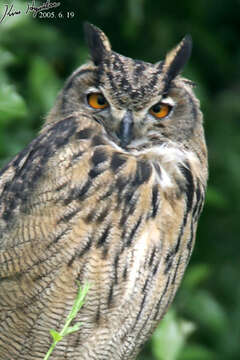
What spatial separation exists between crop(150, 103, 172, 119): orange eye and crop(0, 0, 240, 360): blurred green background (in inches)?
47.2

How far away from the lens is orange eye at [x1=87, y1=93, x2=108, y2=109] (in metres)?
2.95

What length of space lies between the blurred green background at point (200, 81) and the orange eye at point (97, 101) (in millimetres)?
1152

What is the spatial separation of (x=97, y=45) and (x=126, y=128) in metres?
0.38

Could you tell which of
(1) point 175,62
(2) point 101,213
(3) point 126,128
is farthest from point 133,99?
(2) point 101,213

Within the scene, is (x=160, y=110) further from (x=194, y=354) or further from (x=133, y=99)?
(x=194, y=354)

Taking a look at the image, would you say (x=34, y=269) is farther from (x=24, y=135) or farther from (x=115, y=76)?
(x=24, y=135)

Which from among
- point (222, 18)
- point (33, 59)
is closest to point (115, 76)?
point (33, 59)

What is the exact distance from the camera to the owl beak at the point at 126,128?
288 cm

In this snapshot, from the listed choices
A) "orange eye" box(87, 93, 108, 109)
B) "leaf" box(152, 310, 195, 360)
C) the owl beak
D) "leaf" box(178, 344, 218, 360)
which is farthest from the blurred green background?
the owl beak

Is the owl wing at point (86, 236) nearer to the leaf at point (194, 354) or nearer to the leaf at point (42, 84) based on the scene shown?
the leaf at point (42, 84)

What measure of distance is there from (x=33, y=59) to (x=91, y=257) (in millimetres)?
1693

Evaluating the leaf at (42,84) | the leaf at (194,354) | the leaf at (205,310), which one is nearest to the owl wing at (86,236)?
the leaf at (42,84)

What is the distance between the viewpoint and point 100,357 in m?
3.03

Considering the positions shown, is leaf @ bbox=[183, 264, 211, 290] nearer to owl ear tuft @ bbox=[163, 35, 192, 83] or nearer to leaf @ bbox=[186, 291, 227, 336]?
leaf @ bbox=[186, 291, 227, 336]
